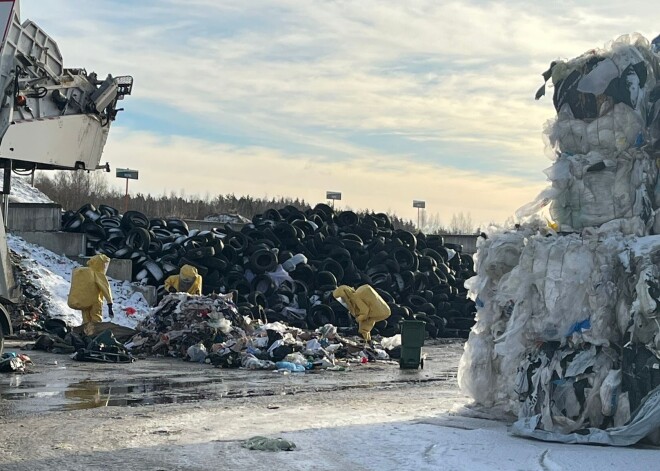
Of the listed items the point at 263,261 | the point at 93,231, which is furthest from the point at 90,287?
the point at 93,231

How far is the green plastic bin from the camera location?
59.9 feet

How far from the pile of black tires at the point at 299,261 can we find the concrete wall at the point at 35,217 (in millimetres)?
555

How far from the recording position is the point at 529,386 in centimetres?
966

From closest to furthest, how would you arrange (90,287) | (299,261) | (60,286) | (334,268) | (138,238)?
(90,287)
(60,286)
(299,261)
(334,268)
(138,238)

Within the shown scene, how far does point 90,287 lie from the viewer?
763 inches

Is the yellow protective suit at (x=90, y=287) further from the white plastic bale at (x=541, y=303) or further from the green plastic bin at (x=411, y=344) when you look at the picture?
the white plastic bale at (x=541, y=303)

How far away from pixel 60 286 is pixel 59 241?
126 inches

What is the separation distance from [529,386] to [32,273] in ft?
55.5

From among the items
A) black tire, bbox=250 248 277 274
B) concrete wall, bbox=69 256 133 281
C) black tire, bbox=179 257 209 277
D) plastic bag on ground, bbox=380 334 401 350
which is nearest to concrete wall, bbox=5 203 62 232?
concrete wall, bbox=69 256 133 281

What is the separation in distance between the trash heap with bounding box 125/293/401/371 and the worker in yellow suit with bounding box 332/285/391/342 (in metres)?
0.77

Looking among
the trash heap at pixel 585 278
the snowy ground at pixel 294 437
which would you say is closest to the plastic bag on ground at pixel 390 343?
the snowy ground at pixel 294 437

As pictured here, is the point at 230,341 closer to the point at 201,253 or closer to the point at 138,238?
the point at 201,253

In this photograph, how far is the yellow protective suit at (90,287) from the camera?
63.5 feet

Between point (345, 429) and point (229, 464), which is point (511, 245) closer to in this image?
point (345, 429)
